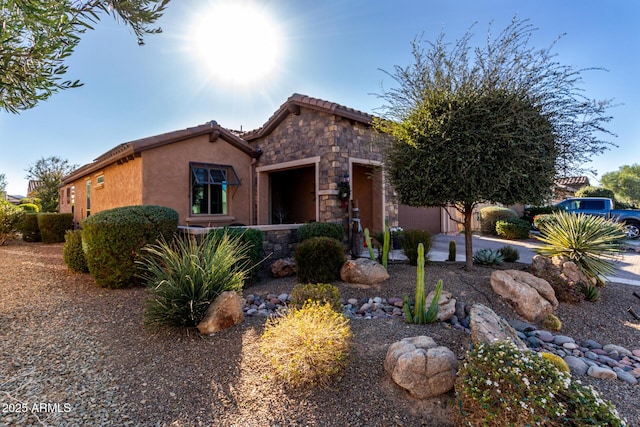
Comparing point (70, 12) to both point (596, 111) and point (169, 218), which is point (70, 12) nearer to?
point (169, 218)

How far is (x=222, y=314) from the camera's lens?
4.20 meters

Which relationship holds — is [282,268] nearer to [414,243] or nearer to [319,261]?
[319,261]

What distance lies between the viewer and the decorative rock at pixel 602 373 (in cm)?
316

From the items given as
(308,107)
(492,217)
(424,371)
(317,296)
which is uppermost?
(308,107)

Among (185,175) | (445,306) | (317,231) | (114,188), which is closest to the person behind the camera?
(445,306)

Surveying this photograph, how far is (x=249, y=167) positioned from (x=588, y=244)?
999cm

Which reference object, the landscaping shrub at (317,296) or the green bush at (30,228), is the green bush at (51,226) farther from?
the landscaping shrub at (317,296)

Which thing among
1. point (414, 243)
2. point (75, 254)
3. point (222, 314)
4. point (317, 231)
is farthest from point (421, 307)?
point (75, 254)

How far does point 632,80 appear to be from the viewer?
25.9 feet

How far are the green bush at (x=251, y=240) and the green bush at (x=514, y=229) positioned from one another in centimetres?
1129

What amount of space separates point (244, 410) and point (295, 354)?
2.10ft

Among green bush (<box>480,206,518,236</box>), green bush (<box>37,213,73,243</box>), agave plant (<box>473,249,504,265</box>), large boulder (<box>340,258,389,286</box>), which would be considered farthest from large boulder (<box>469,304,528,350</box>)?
green bush (<box>37,213,73,243</box>)

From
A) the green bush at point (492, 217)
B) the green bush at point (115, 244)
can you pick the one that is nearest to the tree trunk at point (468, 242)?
the green bush at point (115, 244)

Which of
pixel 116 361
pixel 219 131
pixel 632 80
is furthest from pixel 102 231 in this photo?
pixel 632 80
